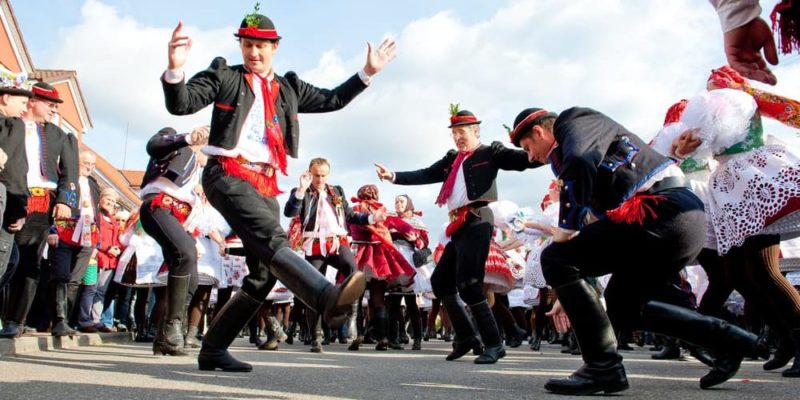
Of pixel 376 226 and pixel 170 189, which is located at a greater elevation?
pixel 376 226

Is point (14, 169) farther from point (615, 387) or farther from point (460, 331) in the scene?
point (615, 387)

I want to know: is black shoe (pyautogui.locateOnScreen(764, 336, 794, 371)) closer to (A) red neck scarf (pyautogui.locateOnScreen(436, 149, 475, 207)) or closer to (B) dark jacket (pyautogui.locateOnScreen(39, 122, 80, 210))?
(A) red neck scarf (pyautogui.locateOnScreen(436, 149, 475, 207))

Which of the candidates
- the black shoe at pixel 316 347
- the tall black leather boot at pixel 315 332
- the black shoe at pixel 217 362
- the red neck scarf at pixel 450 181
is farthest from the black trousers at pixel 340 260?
the black shoe at pixel 217 362

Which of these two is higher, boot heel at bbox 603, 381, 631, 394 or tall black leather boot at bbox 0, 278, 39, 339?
tall black leather boot at bbox 0, 278, 39, 339

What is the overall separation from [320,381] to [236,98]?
5.79 ft

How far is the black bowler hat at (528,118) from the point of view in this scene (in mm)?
4406

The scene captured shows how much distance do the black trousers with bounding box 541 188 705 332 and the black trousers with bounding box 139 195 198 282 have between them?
129 inches

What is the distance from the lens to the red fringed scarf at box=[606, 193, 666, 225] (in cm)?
374

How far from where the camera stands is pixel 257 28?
Answer: 15.3 ft

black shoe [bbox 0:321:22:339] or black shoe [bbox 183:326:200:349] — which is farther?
black shoe [bbox 183:326:200:349]

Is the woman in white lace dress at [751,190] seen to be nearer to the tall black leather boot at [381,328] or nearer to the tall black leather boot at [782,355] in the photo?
the tall black leather boot at [782,355]

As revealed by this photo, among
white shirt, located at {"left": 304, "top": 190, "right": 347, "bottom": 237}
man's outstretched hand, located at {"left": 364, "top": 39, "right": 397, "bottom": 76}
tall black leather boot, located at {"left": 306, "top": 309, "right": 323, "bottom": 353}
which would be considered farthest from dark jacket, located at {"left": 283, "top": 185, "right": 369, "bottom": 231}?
man's outstretched hand, located at {"left": 364, "top": 39, "right": 397, "bottom": 76}

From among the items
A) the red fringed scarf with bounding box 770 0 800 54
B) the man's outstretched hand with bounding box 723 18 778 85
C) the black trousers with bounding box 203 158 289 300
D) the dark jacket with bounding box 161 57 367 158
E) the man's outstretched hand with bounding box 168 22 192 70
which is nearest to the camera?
the red fringed scarf with bounding box 770 0 800 54

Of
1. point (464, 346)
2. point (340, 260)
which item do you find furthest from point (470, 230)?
point (340, 260)
